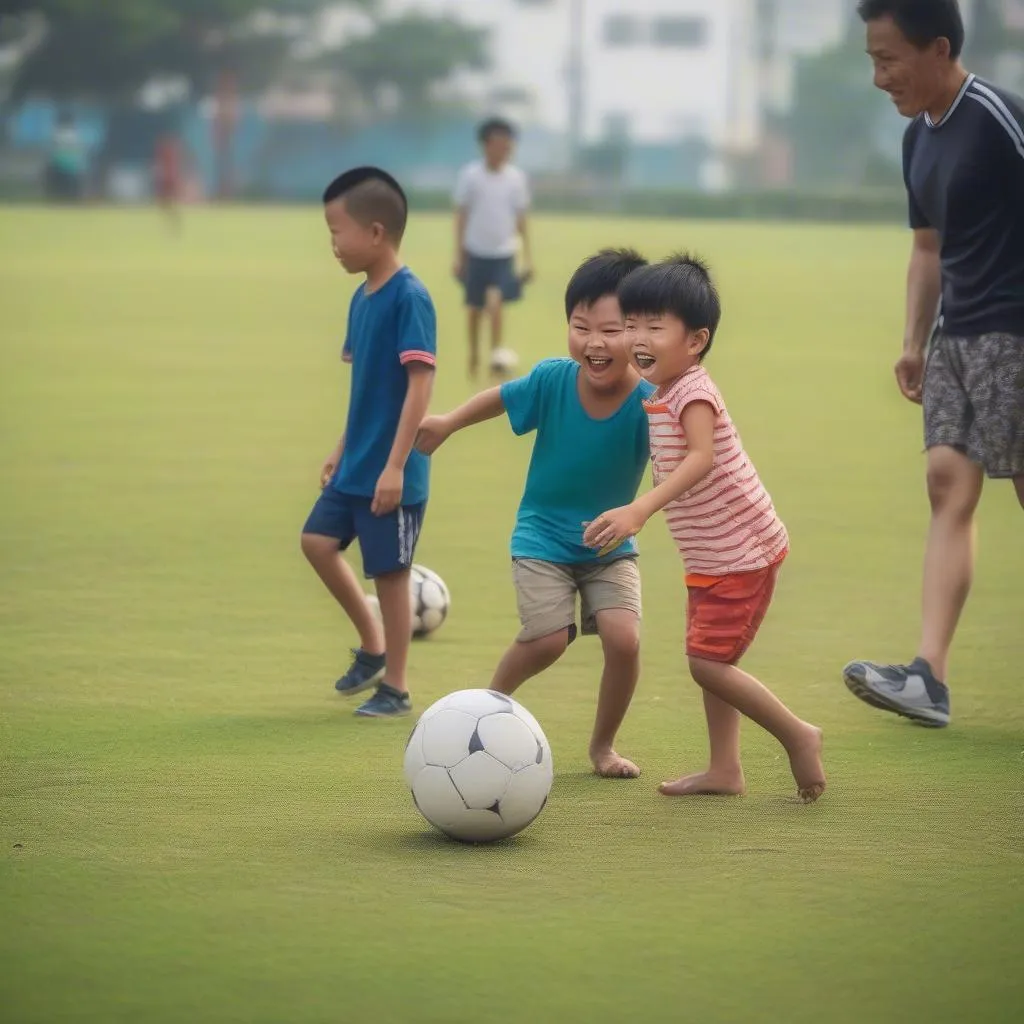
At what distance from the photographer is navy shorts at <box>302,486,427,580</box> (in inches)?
230

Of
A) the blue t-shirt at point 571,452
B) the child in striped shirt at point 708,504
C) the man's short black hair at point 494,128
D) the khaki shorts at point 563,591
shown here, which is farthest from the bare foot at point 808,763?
the man's short black hair at point 494,128

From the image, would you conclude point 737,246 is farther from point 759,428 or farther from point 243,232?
point 759,428

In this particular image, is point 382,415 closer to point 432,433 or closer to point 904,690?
point 432,433

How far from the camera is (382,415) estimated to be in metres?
5.85

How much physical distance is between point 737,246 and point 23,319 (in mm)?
19397

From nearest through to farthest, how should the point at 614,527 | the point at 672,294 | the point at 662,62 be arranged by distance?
the point at 614,527
the point at 672,294
the point at 662,62

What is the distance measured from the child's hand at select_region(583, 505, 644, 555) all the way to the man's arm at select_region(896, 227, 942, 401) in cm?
200

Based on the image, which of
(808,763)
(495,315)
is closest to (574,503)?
(808,763)

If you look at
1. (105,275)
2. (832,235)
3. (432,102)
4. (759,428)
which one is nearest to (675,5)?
(432,102)

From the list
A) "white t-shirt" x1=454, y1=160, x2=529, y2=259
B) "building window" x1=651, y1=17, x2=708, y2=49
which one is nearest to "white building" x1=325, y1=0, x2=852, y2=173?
"building window" x1=651, y1=17, x2=708, y2=49

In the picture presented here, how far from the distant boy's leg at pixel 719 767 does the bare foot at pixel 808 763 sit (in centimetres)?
17

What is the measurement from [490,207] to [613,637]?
11965 millimetres

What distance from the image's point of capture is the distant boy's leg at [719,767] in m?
4.94

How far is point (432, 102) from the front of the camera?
83.6 metres
